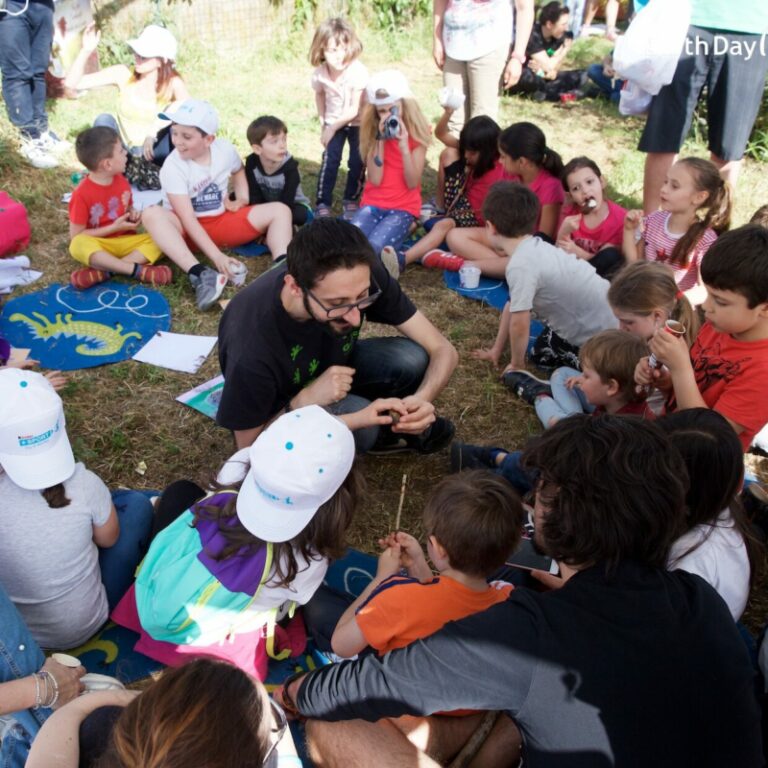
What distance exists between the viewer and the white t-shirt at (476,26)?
5.43 m

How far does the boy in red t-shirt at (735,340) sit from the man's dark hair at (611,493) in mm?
1062

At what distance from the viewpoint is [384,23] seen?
9.88 m

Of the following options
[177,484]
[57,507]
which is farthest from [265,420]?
[57,507]

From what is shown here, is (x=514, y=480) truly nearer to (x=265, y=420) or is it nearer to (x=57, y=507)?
(x=265, y=420)

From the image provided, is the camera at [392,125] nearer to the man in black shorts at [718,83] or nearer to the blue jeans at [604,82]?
the man in black shorts at [718,83]

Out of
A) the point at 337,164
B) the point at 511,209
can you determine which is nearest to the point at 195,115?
the point at 337,164

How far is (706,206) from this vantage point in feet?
13.1

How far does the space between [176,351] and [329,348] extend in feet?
5.00

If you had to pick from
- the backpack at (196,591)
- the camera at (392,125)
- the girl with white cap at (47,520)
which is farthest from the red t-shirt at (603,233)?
the girl with white cap at (47,520)

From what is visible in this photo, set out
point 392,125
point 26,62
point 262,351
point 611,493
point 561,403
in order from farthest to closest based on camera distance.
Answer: point 26,62 < point 392,125 < point 561,403 < point 262,351 < point 611,493

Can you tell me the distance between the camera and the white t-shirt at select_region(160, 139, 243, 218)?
476 centimetres

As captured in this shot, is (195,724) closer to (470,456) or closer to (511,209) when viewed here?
(470,456)

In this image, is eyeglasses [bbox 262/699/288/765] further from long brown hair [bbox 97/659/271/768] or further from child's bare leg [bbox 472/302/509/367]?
child's bare leg [bbox 472/302/509/367]

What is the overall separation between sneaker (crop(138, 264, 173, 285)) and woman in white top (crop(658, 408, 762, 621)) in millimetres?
3515
